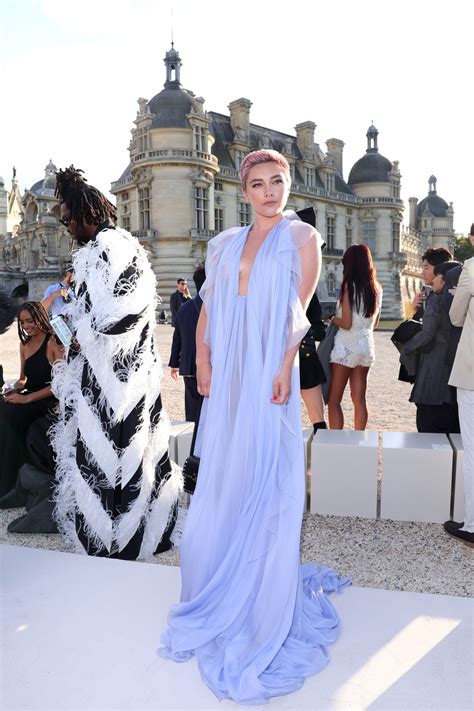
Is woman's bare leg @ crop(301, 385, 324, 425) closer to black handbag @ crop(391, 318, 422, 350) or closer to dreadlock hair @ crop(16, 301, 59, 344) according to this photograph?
black handbag @ crop(391, 318, 422, 350)

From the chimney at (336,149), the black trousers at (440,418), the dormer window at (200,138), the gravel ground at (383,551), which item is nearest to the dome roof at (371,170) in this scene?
the chimney at (336,149)

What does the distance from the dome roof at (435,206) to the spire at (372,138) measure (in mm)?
28040

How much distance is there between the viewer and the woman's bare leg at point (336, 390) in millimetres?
5380

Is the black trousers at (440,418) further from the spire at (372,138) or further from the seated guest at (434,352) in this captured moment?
the spire at (372,138)

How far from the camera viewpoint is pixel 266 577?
231cm

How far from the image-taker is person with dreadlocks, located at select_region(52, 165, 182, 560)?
3.17 m

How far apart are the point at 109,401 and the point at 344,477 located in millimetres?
1859

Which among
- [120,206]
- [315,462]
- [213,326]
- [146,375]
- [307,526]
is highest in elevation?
[120,206]

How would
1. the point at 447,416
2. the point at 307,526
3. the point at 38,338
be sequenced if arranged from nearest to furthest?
the point at 307,526 → the point at 38,338 → the point at 447,416

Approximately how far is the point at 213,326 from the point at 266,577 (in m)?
1.05

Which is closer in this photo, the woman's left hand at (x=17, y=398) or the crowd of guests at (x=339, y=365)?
the crowd of guests at (x=339, y=365)

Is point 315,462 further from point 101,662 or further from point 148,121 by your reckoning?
point 148,121

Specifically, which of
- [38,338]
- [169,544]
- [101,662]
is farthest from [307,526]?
[38,338]

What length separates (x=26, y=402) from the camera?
14.2 ft
